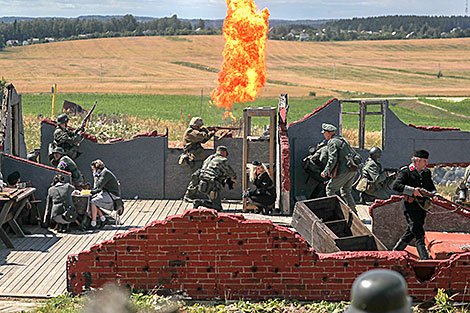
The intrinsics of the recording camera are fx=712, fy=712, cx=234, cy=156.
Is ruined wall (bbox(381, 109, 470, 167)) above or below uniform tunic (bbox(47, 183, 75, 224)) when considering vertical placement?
above

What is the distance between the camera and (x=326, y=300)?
31.0 ft

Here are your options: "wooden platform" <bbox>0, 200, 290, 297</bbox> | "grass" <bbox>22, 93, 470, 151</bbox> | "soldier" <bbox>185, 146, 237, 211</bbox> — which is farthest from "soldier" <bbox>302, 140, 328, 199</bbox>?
"grass" <bbox>22, 93, 470, 151</bbox>

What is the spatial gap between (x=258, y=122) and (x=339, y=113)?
20.0 metres

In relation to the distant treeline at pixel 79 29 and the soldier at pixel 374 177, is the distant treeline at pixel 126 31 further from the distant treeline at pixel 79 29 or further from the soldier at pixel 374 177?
the soldier at pixel 374 177

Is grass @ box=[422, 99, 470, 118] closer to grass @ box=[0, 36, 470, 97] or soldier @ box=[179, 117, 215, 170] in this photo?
grass @ box=[0, 36, 470, 97]

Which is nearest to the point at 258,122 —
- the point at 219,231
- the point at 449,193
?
the point at 449,193

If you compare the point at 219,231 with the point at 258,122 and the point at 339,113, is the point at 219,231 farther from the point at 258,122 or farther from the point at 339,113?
the point at 258,122

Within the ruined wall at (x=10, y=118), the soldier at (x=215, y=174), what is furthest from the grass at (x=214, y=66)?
the soldier at (x=215, y=174)

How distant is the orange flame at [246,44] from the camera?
1933 cm

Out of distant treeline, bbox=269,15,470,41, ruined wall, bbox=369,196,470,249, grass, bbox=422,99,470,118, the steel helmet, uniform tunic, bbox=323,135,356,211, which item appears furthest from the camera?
distant treeline, bbox=269,15,470,41

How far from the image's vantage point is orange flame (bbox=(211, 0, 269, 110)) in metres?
19.3

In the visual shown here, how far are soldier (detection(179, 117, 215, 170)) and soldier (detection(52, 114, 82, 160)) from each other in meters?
2.41

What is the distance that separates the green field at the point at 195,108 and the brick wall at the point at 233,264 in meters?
27.0

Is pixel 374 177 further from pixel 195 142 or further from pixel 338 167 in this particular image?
pixel 195 142
